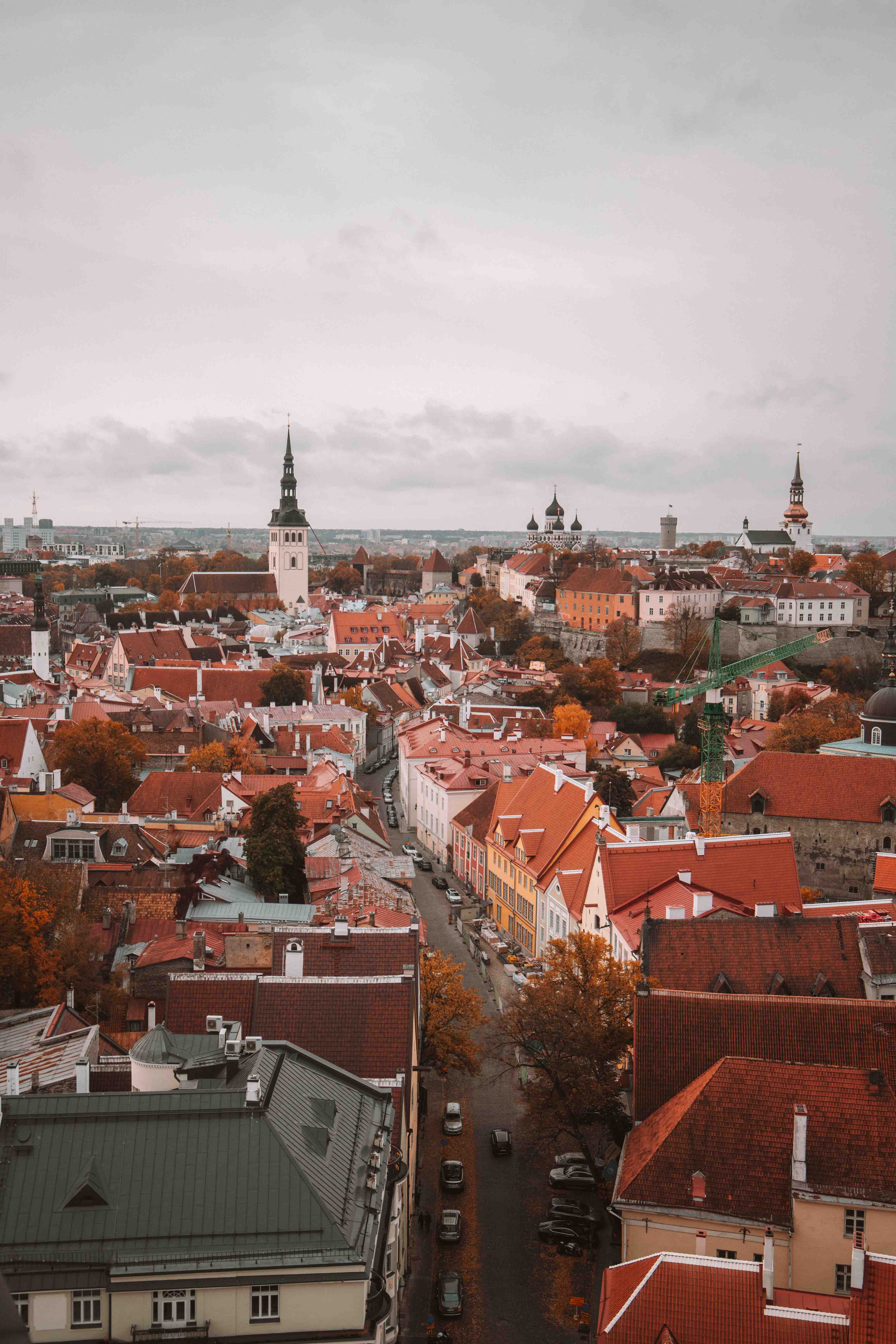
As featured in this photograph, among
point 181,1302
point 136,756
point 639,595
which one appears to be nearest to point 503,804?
point 136,756

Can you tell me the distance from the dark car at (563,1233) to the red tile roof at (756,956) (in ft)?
17.1

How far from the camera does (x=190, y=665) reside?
283 ft

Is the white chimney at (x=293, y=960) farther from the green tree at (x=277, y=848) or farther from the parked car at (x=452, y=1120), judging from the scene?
the green tree at (x=277, y=848)

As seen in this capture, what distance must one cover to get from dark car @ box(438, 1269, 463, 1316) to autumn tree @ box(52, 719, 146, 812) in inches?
1277

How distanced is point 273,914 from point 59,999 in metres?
6.64

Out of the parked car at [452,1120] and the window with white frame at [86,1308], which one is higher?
the window with white frame at [86,1308]

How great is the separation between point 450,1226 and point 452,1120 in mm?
A: 4773

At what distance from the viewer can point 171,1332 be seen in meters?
15.5

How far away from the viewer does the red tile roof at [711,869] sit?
33438 millimetres

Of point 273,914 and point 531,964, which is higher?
point 273,914

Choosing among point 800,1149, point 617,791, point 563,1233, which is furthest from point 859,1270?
point 617,791

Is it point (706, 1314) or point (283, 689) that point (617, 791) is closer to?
point (283, 689)

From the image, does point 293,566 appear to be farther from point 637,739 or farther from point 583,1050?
point 583,1050

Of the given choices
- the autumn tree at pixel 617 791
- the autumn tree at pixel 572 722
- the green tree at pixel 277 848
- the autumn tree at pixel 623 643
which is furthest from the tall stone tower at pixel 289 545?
the green tree at pixel 277 848
